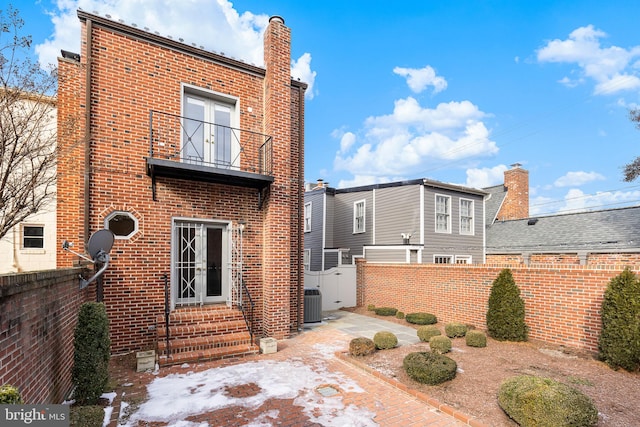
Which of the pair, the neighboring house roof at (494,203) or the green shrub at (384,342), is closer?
the green shrub at (384,342)

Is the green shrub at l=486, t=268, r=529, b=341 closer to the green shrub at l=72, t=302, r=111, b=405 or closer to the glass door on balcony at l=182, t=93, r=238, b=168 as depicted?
the glass door on balcony at l=182, t=93, r=238, b=168

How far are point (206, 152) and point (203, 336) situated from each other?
14.4 feet

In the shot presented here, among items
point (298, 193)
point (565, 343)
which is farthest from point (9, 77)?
point (565, 343)

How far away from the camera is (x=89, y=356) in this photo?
4250 mm

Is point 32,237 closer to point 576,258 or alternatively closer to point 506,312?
point 506,312

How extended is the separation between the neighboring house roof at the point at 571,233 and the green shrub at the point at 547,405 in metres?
13.5

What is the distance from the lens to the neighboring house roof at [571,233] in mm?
14062

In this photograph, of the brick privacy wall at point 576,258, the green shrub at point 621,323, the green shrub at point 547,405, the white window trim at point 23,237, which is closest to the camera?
the green shrub at point 547,405

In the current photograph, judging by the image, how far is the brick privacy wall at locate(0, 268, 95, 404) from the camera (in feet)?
9.12

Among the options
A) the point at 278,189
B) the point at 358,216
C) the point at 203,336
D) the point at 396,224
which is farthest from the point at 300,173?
the point at 358,216

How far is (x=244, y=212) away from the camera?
26.9 ft

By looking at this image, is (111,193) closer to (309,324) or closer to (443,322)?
(309,324)

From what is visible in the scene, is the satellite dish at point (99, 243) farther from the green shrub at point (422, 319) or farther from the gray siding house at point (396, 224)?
the gray siding house at point (396, 224)

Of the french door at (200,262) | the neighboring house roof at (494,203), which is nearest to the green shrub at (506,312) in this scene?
the french door at (200,262)
